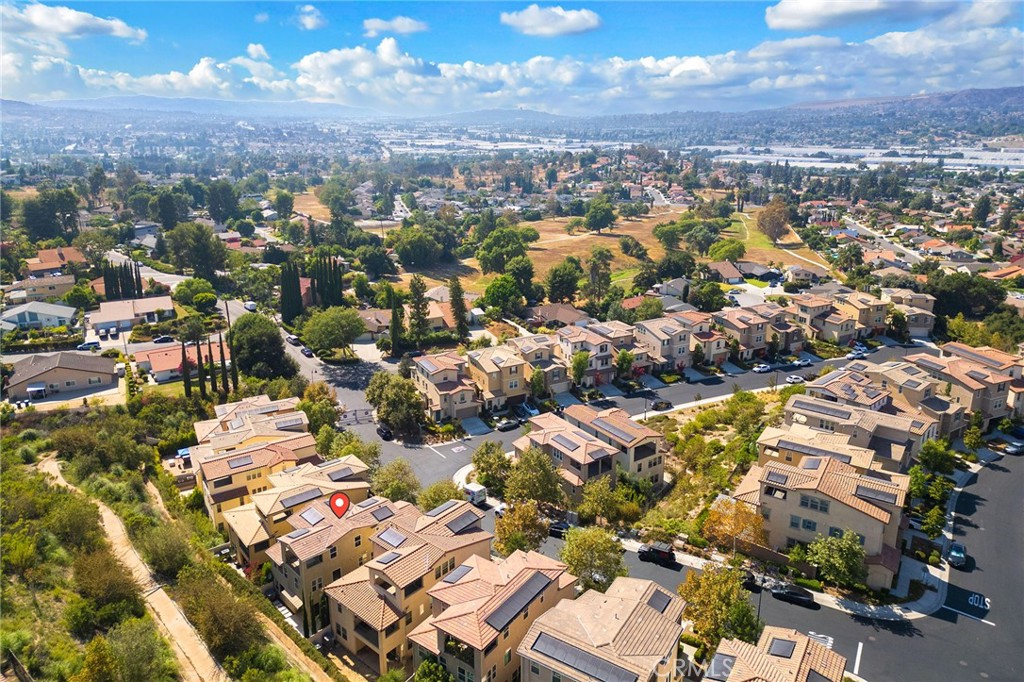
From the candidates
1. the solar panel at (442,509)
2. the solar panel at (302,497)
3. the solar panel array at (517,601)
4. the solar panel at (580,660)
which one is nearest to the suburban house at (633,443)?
the solar panel at (442,509)

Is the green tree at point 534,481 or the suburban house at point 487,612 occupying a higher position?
the suburban house at point 487,612

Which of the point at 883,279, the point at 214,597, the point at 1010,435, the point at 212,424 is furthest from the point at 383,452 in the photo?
the point at 883,279

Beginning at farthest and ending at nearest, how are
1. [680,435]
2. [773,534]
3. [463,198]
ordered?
1. [463,198]
2. [680,435]
3. [773,534]

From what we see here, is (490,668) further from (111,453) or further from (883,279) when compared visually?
(883,279)

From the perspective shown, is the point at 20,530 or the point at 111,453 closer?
the point at 20,530

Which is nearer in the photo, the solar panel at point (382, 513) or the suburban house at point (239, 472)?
the solar panel at point (382, 513)

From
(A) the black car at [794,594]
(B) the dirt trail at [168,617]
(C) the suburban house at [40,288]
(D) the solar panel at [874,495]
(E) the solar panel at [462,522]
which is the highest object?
(C) the suburban house at [40,288]

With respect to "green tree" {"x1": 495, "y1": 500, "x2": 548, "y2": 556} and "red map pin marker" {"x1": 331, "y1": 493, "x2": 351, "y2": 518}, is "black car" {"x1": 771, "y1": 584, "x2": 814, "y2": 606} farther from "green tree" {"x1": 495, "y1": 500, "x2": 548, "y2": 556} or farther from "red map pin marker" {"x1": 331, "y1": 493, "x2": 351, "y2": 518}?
"red map pin marker" {"x1": 331, "y1": 493, "x2": 351, "y2": 518}

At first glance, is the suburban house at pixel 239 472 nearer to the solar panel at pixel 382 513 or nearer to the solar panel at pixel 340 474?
the solar panel at pixel 340 474

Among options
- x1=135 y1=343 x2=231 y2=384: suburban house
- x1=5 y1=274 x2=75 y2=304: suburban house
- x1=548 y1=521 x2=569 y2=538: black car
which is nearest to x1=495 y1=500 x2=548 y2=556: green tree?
x1=548 y1=521 x2=569 y2=538: black car
